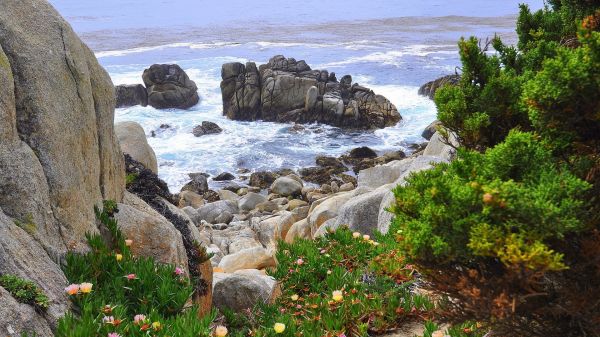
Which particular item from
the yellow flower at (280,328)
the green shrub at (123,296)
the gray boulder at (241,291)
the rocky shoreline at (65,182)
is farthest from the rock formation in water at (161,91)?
the yellow flower at (280,328)

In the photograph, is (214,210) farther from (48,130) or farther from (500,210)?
(500,210)

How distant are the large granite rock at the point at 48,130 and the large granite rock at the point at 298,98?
101ft

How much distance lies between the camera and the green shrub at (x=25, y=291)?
459cm

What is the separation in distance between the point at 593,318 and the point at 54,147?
17.8 ft

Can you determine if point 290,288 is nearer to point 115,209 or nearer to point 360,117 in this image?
point 115,209

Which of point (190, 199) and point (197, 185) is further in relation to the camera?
point (197, 185)

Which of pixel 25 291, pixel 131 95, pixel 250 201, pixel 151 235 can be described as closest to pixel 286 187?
pixel 250 201

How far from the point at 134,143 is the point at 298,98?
27.5m

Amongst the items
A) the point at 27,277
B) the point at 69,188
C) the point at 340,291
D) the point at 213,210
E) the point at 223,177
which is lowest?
the point at 223,177

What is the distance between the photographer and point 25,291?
464 cm

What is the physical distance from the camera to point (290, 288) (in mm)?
8062

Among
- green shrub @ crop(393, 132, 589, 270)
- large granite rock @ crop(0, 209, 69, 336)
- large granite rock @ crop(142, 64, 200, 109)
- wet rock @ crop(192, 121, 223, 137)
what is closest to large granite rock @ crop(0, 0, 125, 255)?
large granite rock @ crop(0, 209, 69, 336)

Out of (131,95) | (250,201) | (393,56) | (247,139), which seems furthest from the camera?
(393,56)

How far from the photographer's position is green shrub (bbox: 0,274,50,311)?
4594 mm
